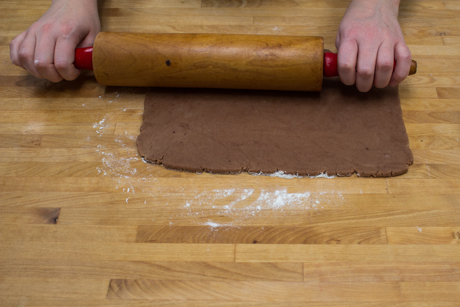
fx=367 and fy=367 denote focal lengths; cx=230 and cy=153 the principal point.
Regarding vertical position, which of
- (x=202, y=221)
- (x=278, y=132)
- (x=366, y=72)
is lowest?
(x=202, y=221)

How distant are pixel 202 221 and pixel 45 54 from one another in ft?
2.38

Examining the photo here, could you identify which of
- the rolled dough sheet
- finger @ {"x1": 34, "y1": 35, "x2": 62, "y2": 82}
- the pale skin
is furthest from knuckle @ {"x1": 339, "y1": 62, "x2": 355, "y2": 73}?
finger @ {"x1": 34, "y1": 35, "x2": 62, "y2": 82}

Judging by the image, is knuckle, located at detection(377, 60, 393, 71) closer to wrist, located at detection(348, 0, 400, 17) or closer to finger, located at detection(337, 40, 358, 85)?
finger, located at detection(337, 40, 358, 85)

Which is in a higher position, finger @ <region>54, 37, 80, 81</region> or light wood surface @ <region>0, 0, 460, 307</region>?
finger @ <region>54, 37, 80, 81</region>

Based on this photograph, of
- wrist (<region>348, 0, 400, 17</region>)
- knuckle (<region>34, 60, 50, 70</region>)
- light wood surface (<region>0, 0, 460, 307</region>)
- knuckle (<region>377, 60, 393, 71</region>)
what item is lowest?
light wood surface (<region>0, 0, 460, 307</region>)

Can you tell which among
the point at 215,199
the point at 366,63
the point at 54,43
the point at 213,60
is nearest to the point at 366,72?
the point at 366,63

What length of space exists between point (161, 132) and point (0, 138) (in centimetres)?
52

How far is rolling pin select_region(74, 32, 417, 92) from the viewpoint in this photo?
1.11 m

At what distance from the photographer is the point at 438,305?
34.7 inches

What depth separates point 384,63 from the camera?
1.06 metres

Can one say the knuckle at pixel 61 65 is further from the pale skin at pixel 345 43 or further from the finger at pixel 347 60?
the finger at pixel 347 60

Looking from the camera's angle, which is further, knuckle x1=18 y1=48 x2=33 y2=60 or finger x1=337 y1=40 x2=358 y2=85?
knuckle x1=18 y1=48 x2=33 y2=60

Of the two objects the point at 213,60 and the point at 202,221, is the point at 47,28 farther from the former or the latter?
the point at 202,221

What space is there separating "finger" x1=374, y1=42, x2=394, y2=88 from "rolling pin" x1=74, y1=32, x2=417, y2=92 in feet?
0.29
